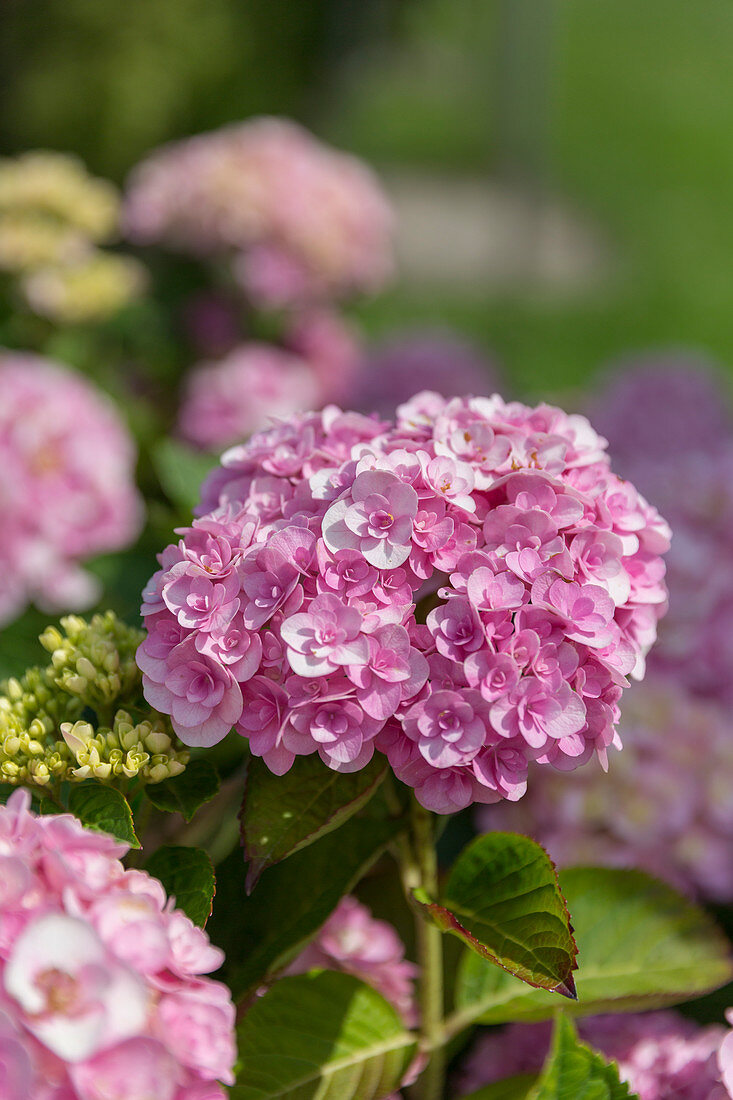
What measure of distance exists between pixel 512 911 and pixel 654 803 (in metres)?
0.48

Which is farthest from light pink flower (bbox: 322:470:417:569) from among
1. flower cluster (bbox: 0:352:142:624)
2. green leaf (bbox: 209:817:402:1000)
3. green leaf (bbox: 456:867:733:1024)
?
flower cluster (bbox: 0:352:142:624)

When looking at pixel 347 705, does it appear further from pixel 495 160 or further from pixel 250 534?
pixel 495 160

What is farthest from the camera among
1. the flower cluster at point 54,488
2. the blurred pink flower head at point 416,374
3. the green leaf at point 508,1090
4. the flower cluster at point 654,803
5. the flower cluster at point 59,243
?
the blurred pink flower head at point 416,374

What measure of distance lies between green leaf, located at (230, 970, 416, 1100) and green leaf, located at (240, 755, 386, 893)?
0.14 metres

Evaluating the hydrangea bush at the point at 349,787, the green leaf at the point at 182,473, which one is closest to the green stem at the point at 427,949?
the hydrangea bush at the point at 349,787

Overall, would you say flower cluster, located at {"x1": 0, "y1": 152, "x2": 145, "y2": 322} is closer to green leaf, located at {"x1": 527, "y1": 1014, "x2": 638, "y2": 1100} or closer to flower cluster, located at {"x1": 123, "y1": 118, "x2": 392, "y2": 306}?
flower cluster, located at {"x1": 123, "y1": 118, "x2": 392, "y2": 306}

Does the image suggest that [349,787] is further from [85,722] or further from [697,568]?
[697,568]

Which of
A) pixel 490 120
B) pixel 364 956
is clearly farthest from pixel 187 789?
pixel 490 120

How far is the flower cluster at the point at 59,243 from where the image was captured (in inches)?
68.9

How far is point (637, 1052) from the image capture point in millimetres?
825

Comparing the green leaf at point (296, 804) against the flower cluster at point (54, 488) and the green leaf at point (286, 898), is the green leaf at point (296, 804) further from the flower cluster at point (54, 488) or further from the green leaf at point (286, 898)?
the flower cluster at point (54, 488)

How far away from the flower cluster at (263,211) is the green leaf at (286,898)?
140cm

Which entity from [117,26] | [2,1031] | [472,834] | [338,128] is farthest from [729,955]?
[338,128]

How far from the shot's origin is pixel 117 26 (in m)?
5.38
